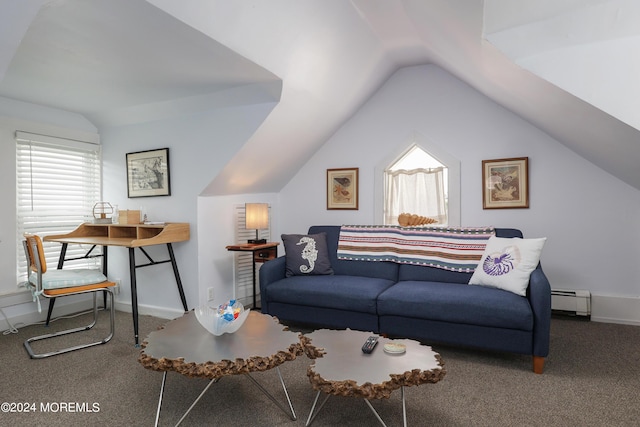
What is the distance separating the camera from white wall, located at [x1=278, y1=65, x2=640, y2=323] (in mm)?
3621

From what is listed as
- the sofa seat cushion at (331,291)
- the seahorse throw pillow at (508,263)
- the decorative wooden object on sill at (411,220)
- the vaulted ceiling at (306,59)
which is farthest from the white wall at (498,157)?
the sofa seat cushion at (331,291)

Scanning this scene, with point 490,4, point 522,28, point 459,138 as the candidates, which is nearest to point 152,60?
point 490,4

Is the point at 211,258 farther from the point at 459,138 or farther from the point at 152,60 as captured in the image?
the point at 459,138

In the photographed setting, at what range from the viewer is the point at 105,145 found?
4.43m

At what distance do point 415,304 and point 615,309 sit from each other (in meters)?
2.10

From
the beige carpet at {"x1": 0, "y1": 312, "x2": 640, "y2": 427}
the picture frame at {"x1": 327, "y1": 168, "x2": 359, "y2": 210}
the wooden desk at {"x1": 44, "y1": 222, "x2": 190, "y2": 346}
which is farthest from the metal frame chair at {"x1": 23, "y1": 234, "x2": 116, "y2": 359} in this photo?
the picture frame at {"x1": 327, "y1": 168, "x2": 359, "y2": 210}

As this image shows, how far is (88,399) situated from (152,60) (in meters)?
2.24

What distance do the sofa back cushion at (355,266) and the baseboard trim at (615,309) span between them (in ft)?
6.19

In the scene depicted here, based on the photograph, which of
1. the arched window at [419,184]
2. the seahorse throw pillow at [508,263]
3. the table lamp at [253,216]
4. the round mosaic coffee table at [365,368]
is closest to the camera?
the round mosaic coffee table at [365,368]

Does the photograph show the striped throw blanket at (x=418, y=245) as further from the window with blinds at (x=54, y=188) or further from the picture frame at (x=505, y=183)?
the window with blinds at (x=54, y=188)

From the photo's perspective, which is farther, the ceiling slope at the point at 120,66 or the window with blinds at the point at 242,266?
the window with blinds at the point at 242,266

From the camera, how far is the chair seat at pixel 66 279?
305 centimetres

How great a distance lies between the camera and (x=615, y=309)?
3598mm

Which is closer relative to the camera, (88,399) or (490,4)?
(490,4)
